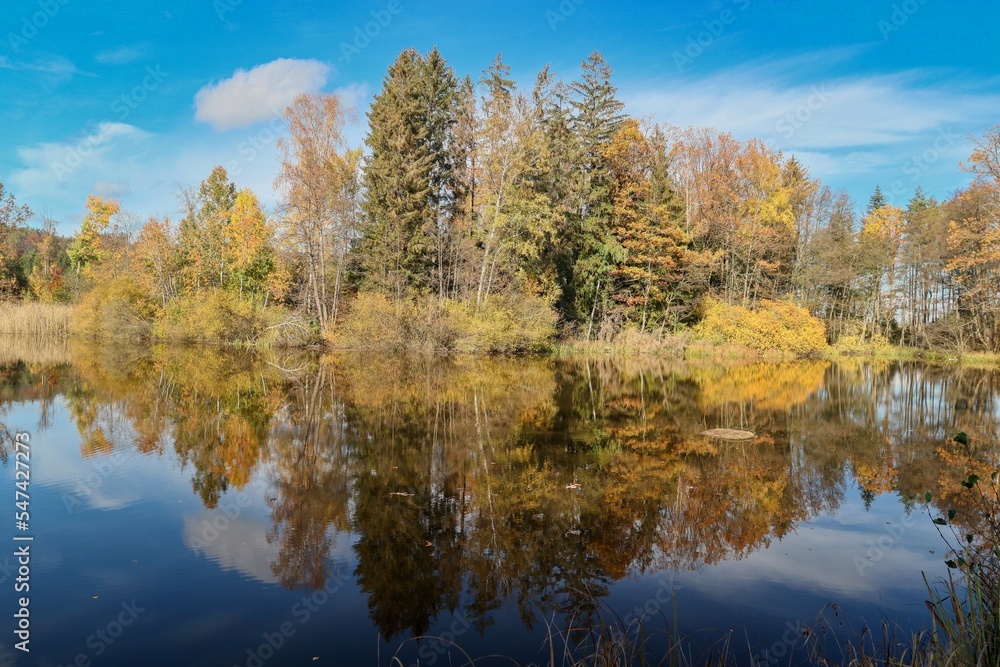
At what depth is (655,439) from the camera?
471 inches

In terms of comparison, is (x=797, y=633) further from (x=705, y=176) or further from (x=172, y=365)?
(x=705, y=176)

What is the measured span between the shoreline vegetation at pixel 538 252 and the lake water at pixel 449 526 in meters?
17.7

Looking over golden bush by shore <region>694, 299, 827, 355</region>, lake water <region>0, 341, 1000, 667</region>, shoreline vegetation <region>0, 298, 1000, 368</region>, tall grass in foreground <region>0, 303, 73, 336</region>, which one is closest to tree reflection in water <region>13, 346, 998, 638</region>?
lake water <region>0, 341, 1000, 667</region>

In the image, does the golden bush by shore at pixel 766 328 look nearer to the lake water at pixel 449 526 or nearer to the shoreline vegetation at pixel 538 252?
the shoreline vegetation at pixel 538 252

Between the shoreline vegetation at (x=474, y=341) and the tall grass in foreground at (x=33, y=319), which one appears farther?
the tall grass in foreground at (x=33, y=319)

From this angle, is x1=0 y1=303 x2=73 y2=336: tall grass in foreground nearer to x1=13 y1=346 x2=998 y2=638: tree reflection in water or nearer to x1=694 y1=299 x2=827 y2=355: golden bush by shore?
x1=13 y1=346 x2=998 y2=638: tree reflection in water

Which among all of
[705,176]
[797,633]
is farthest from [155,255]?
[797,633]

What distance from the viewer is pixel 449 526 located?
6828 millimetres

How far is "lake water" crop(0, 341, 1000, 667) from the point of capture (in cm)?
479

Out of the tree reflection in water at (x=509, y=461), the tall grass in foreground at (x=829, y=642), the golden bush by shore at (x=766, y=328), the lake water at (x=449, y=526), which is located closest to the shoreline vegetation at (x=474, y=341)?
the golden bush by shore at (x=766, y=328)

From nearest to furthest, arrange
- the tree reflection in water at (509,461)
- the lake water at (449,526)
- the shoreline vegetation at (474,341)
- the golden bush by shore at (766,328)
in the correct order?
the lake water at (449,526), the tree reflection in water at (509,461), the shoreline vegetation at (474,341), the golden bush by shore at (766,328)

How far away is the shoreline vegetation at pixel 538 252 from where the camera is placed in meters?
31.8

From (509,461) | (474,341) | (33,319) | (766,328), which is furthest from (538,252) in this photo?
(33,319)

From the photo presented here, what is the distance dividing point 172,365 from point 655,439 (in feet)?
65.3
